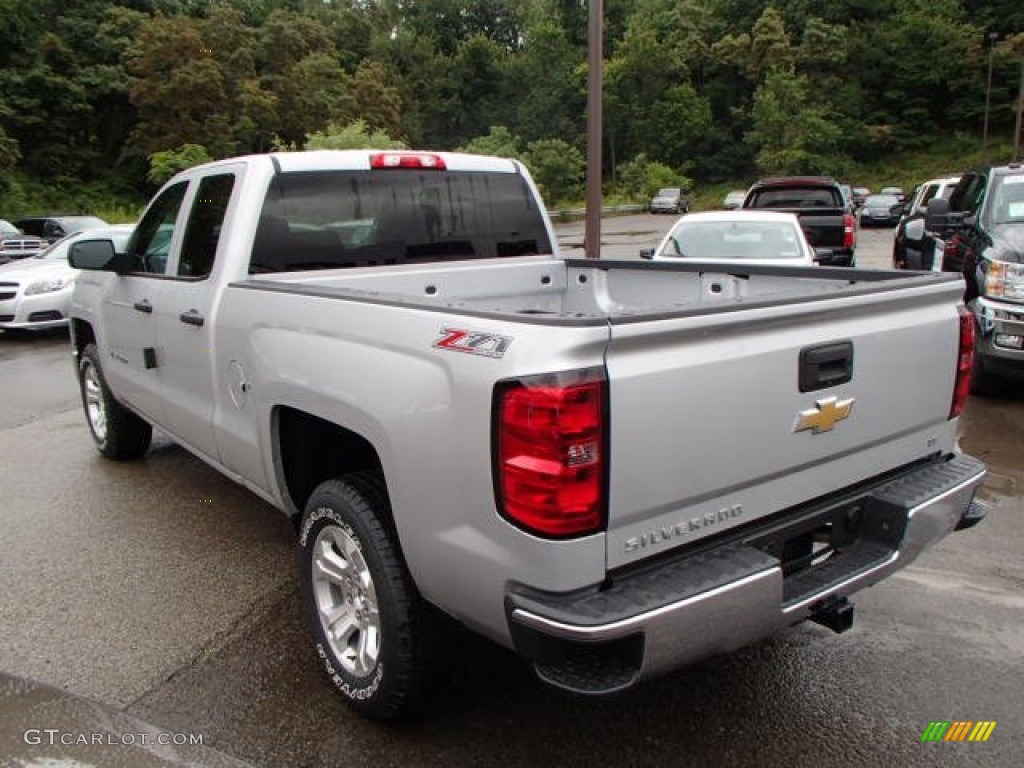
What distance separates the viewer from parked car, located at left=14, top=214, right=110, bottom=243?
17797mm

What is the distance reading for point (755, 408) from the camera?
2.32 metres

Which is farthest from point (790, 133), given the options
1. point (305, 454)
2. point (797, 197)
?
point (305, 454)

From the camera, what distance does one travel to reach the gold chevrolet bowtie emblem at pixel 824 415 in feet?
8.04

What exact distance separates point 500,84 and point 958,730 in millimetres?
93507

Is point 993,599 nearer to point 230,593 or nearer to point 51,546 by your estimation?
point 230,593

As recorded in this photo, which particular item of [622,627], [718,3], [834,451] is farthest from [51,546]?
[718,3]

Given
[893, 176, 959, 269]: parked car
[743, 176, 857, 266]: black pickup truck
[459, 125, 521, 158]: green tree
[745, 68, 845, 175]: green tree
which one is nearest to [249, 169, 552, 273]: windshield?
[893, 176, 959, 269]: parked car

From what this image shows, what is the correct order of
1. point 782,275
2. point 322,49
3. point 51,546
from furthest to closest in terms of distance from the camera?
point 322,49 < point 51,546 < point 782,275

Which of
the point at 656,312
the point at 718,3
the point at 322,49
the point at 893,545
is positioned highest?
the point at 718,3

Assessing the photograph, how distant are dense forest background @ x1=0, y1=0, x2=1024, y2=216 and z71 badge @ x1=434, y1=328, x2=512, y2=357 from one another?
1884 centimetres

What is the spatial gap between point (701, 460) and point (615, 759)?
3.55 feet

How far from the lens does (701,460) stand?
2.22 m

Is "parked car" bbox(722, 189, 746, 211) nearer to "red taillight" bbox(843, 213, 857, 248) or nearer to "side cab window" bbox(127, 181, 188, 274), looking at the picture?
"red taillight" bbox(843, 213, 857, 248)

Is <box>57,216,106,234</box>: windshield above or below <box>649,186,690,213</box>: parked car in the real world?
above
